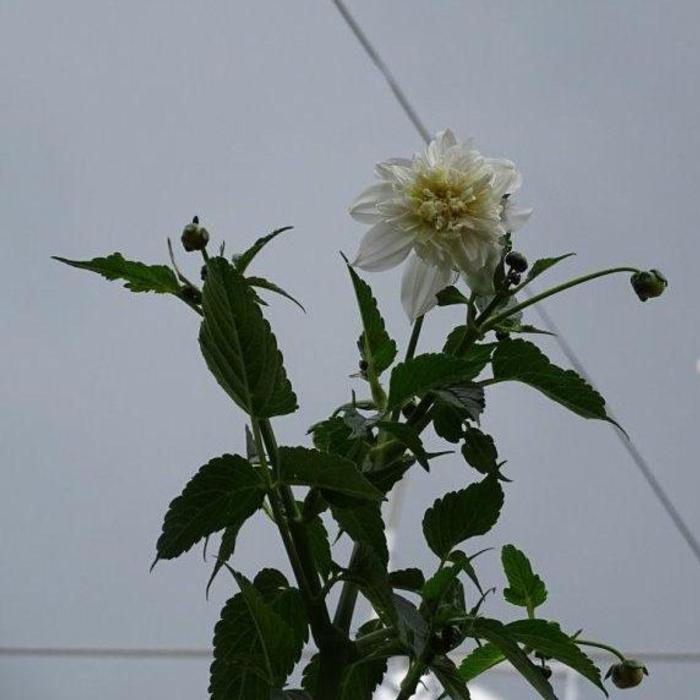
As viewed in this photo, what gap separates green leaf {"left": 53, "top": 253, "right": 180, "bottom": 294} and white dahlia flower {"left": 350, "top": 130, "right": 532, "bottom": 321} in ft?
0.23

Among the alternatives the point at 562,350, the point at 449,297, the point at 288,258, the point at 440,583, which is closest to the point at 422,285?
the point at 449,297

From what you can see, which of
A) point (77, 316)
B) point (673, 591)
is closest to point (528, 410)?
point (673, 591)

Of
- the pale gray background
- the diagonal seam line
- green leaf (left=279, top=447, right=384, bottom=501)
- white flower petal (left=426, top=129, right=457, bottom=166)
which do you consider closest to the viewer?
green leaf (left=279, top=447, right=384, bottom=501)

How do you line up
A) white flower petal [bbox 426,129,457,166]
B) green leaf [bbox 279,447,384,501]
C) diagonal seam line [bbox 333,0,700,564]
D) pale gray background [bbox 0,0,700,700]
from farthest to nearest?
diagonal seam line [bbox 333,0,700,564] < pale gray background [bbox 0,0,700,700] < white flower petal [bbox 426,129,457,166] < green leaf [bbox 279,447,384,501]

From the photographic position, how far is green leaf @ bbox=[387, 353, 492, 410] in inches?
17.2

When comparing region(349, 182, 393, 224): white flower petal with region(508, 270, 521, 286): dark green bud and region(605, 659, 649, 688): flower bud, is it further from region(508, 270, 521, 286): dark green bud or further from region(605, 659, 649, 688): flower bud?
region(605, 659, 649, 688): flower bud

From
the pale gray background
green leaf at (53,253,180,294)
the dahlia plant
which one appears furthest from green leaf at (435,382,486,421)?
the pale gray background

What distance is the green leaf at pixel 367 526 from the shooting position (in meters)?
0.43

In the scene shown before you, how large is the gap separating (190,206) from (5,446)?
14.8 inches

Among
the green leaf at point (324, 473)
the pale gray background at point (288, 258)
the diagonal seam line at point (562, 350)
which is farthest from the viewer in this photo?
the diagonal seam line at point (562, 350)

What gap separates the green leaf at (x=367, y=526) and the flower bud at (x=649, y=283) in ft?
0.47

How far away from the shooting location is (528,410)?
1707mm


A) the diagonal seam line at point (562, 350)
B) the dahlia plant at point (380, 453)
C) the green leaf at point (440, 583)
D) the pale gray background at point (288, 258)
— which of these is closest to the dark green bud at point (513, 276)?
the dahlia plant at point (380, 453)

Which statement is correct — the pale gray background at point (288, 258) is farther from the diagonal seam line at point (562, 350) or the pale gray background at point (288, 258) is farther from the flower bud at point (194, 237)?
the flower bud at point (194, 237)
